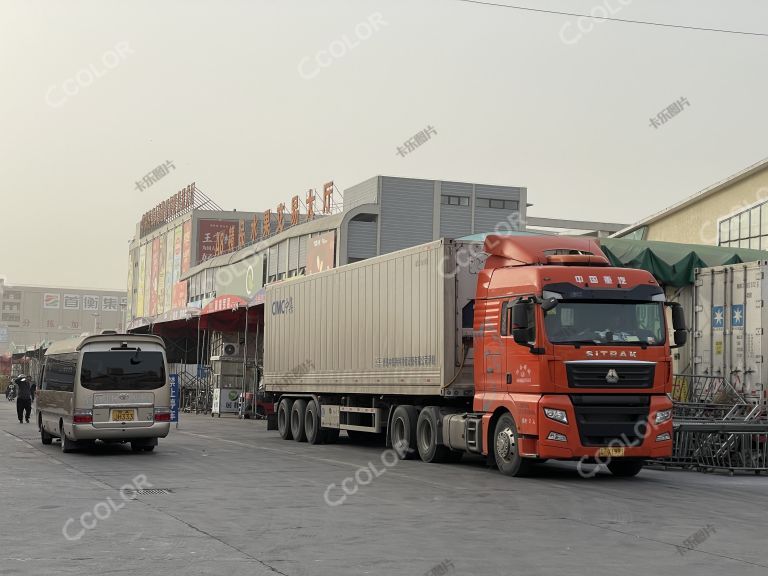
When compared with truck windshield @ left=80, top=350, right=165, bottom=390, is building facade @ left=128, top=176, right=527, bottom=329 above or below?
above

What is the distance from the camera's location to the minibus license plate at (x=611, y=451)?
51.6ft

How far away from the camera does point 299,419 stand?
2605cm

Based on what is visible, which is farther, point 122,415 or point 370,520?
point 122,415

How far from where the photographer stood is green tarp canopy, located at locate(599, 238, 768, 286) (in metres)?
23.3

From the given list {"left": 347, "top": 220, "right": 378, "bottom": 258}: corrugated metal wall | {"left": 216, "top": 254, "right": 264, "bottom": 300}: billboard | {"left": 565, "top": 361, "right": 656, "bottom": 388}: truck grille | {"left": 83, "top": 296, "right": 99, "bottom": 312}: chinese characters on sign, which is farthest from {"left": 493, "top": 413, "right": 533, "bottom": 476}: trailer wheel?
{"left": 83, "top": 296, "right": 99, "bottom": 312}: chinese characters on sign

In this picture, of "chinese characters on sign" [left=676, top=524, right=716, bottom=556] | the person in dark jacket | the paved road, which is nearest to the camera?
the paved road

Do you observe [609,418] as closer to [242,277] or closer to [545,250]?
[545,250]

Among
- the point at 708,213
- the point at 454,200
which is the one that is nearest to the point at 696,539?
the point at 708,213

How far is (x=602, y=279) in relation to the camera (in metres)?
16.1

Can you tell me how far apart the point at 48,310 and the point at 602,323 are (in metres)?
175

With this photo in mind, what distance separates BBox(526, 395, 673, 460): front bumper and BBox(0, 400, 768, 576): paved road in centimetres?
53

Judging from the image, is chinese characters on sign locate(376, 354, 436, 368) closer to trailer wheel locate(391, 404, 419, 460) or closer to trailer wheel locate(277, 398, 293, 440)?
trailer wheel locate(391, 404, 419, 460)

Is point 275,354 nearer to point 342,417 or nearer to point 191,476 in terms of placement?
point 342,417

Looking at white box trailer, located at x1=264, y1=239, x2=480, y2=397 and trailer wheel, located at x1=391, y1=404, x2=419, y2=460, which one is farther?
trailer wheel, located at x1=391, y1=404, x2=419, y2=460
